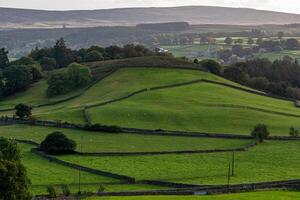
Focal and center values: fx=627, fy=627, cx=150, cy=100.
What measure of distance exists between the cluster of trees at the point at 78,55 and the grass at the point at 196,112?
45.5 metres

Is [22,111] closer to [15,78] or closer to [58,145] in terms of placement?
[58,145]

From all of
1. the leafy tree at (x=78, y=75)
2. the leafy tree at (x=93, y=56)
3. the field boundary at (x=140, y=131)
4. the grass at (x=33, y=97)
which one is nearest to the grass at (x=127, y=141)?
the field boundary at (x=140, y=131)

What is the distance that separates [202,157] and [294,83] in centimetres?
8681

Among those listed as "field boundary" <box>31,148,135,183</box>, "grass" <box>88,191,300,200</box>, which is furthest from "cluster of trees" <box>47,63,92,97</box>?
"grass" <box>88,191,300,200</box>

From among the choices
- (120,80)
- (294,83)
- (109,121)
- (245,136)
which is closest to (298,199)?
(245,136)

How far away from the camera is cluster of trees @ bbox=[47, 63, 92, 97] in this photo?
115m

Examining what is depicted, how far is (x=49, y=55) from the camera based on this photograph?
156875 millimetres

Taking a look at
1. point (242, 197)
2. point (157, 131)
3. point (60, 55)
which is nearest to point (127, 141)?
point (157, 131)

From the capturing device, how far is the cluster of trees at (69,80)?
4545 inches

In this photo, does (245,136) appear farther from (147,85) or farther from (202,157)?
(147,85)

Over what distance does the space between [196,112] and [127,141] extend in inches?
726

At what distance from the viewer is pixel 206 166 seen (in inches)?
2370

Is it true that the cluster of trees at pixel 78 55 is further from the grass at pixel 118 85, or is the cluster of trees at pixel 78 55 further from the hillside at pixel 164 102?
the grass at pixel 118 85

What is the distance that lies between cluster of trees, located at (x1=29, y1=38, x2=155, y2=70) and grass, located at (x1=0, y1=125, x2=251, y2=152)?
66201mm
